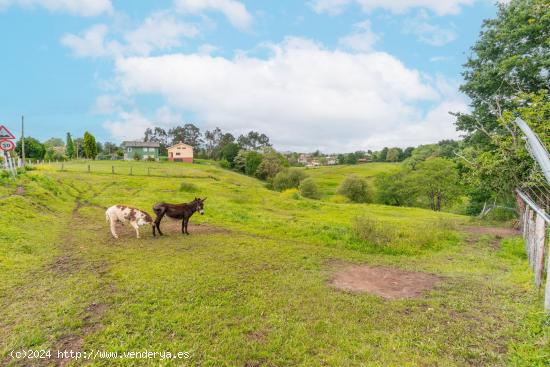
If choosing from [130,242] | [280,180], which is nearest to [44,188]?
[130,242]

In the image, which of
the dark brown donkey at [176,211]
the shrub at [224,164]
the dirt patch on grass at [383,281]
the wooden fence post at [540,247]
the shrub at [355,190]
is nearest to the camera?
the wooden fence post at [540,247]

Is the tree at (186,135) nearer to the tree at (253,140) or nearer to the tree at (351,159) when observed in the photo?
the tree at (253,140)

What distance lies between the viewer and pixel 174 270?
702 centimetres

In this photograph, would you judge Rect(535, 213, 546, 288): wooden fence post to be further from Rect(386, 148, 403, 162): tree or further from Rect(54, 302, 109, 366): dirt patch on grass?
Rect(386, 148, 403, 162): tree

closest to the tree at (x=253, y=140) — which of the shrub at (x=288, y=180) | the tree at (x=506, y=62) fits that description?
the shrub at (x=288, y=180)

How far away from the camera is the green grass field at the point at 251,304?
158 inches

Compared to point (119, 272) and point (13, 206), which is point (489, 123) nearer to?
point (119, 272)

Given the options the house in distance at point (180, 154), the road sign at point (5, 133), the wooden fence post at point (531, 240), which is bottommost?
the wooden fence post at point (531, 240)

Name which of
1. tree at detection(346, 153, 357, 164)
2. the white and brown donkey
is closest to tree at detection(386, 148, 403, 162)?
tree at detection(346, 153, 357, 164)

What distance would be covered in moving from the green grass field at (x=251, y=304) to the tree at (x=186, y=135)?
101280 millimetres

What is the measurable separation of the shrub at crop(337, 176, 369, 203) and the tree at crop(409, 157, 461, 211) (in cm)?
781

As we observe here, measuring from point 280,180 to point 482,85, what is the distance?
143 feet

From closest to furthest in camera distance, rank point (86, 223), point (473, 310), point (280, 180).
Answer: point (473, 310)
point (86, 223)
point (280, 180)

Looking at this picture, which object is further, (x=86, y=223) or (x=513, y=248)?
(x=86, y=223)
